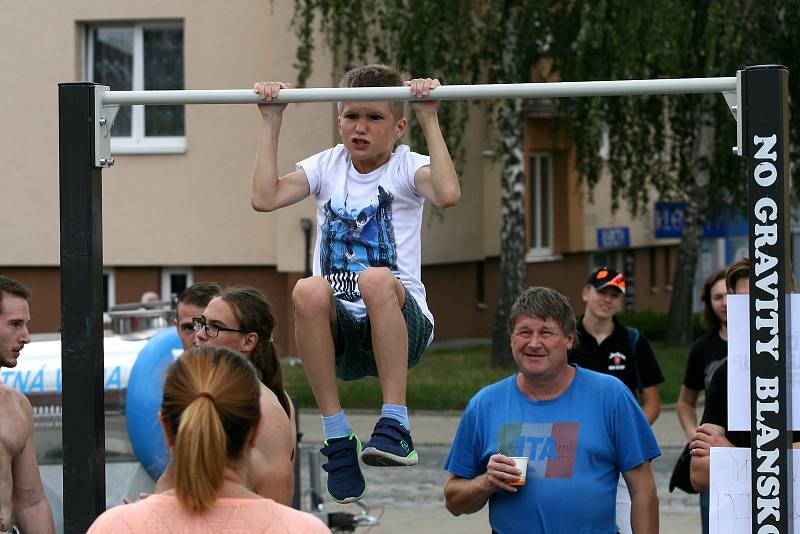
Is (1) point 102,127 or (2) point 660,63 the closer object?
(1) point 102,127

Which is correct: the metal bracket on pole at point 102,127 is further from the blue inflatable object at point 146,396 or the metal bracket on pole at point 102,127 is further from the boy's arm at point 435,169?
the blue inflatable object at point 146,396

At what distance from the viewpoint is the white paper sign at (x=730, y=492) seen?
4.36 meters

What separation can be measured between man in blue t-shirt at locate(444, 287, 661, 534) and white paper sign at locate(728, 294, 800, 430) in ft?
2.64

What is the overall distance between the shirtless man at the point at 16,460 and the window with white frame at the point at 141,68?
1632 centimetres

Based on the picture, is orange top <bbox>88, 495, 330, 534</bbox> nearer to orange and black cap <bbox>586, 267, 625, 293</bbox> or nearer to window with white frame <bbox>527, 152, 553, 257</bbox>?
orange and black cap <bbox>586, 267, 625, 293</bbox>

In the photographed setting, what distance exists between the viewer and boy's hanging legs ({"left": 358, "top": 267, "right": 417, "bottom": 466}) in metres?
4.88

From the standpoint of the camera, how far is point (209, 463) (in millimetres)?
3199

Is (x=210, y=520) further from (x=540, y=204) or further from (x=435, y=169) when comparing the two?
(x=540, y=204)

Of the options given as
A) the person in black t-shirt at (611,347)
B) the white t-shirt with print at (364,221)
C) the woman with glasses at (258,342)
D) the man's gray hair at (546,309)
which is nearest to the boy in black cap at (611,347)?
the person in black t-shirt at (611,347)

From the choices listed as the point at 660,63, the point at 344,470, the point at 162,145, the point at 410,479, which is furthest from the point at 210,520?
the point at 162,145

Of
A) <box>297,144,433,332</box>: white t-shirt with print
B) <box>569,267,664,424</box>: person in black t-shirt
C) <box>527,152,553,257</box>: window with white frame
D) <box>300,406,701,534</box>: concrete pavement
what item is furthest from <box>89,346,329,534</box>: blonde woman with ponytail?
<box>527,152,553,257</box>: window with white frame

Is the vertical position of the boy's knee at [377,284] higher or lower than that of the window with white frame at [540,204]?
lower

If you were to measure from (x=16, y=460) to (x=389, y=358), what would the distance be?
4.30 feet

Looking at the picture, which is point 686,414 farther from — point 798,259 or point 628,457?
point 798,259
